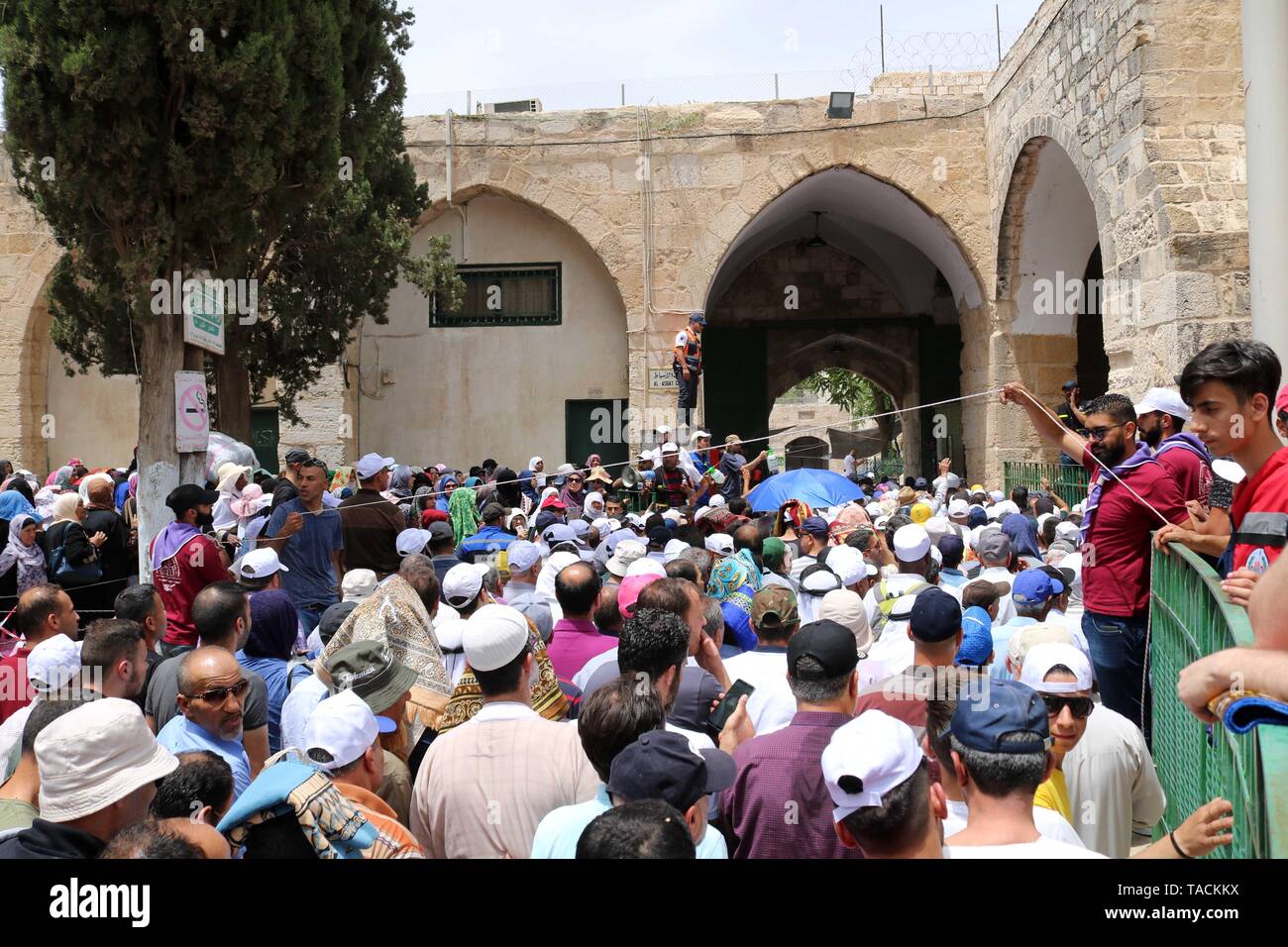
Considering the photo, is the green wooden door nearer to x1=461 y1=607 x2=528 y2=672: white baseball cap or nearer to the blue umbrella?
the blue umbrella

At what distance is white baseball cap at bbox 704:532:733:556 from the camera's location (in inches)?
245

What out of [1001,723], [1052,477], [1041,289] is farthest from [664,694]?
[1041,289]

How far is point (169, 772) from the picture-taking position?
250 centimetres

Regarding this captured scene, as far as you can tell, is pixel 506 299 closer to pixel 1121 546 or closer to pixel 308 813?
pixel 1121 546

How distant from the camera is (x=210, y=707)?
3.12 metres

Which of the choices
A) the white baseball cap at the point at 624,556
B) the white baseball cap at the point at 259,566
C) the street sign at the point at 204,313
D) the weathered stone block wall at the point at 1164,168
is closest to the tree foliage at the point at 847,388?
the weathered stone block wall at the point at 1164,168

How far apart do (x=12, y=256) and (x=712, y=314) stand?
35.8 feet

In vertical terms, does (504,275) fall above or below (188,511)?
above

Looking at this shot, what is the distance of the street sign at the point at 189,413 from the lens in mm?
6676

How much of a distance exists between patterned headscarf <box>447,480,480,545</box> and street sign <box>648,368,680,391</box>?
5.80 m

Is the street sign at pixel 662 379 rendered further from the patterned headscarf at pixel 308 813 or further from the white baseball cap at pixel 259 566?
the patterned headscarf at pixel 308 813

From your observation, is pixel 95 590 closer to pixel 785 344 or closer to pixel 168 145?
pixel 168 145

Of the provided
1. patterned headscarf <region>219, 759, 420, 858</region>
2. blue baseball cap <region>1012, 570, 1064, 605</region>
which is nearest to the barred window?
blue baseball cap <region>1012, 570, 1064, 605</region>
